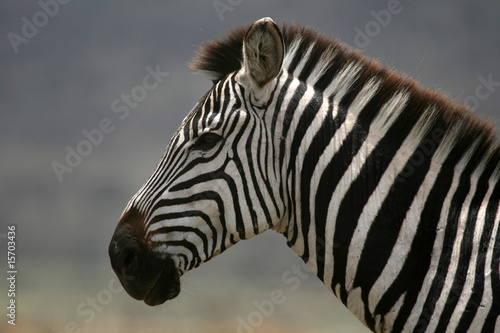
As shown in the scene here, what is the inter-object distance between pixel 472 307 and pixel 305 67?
1.49 metres

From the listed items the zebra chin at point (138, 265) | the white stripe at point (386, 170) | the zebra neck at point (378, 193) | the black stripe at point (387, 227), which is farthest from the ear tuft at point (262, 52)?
the zebra chin at point (138, 265)

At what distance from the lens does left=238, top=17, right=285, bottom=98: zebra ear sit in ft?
7.48

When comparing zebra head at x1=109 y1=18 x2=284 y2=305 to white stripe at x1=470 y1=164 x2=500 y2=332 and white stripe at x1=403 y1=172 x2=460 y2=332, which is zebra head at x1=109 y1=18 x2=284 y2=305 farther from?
white stripe at x1=470 y1=164 x2=500 y2=332

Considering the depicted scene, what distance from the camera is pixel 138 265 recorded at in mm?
2293

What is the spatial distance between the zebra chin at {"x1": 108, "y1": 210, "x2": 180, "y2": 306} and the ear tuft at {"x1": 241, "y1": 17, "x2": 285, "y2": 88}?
962mm

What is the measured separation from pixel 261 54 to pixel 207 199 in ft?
2.66

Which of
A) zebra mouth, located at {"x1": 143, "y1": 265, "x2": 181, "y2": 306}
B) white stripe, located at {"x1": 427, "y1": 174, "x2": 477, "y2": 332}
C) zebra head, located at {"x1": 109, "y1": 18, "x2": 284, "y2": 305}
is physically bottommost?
zebra mouth, located at {"x1": 143, "y1": 265, "x2": 181, "y2": 306}

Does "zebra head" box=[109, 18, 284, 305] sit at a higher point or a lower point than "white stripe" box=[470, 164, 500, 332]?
lower

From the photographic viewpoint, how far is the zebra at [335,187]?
2100mm

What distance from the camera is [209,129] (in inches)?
93.5

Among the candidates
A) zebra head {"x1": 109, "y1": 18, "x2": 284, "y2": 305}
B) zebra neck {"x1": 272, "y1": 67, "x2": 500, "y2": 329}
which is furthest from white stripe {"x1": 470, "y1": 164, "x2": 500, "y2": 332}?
zebra head {"x1": 109, "y1": 18, "x2": 284, "y2": 305}

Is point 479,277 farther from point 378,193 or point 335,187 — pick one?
point 335,187

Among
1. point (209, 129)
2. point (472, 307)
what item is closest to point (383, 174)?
point (472, 307)

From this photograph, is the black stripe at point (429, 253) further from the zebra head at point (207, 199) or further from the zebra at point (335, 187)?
the zebra head at point (207, 199)
